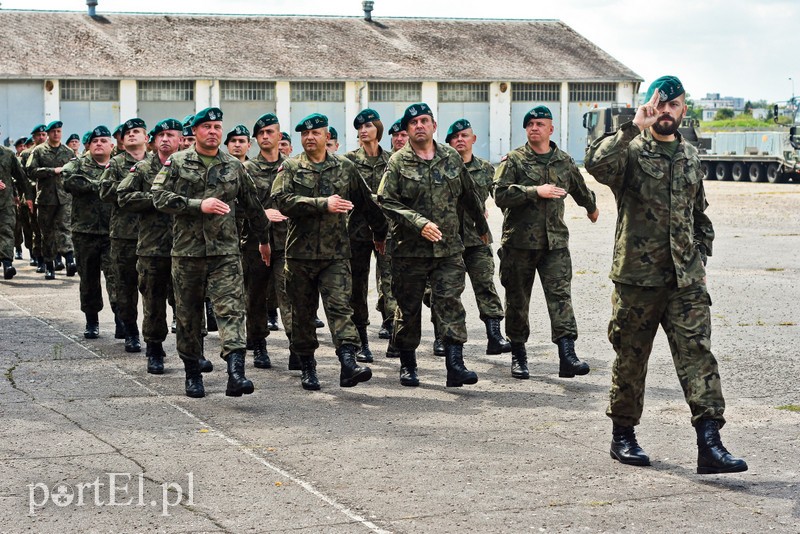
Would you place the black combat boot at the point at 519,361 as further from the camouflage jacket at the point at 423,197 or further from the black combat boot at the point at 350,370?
the black combat boot at the point at 350,370

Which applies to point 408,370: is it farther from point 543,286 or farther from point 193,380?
point 193,380

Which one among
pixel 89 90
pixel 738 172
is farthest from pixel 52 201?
pixel 89 90

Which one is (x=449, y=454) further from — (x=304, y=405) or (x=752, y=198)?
(x=752, y=198)

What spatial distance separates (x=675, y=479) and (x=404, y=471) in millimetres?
1441

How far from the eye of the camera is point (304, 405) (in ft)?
29.2

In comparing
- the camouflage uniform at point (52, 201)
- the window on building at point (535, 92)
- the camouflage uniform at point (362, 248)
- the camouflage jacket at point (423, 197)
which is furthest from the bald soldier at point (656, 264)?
the window on building at point (535, 92)

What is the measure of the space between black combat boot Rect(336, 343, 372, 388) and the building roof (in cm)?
4308

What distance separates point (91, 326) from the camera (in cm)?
1230

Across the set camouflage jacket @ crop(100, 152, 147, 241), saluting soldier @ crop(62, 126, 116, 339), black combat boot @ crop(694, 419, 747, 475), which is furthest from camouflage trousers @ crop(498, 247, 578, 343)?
saluting soldier @ crop(62, 126, 116, 339)

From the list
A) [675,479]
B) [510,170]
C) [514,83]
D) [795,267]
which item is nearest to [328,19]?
[514,83]

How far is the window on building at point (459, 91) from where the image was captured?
55.7 metres

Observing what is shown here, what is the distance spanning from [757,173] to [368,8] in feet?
72.9

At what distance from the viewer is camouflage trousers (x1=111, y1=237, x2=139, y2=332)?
11.2 meters

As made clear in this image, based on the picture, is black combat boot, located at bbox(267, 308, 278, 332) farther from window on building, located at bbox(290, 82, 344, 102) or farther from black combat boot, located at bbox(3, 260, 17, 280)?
window on building, located at bbox(290, 82, 344, 102)
